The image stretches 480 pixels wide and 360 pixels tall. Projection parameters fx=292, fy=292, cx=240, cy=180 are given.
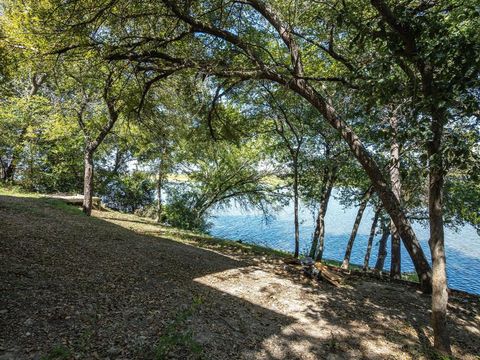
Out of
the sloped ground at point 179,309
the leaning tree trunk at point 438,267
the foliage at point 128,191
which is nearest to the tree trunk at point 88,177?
the sloped ground at point 179,309

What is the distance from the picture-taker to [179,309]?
15.7ft

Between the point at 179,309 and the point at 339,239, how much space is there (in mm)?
29718

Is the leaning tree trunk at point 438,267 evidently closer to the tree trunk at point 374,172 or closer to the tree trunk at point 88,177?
the tree trunk at point 374,172

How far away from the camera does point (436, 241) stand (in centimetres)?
451

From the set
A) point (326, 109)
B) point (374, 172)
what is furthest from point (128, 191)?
point (374, 172)

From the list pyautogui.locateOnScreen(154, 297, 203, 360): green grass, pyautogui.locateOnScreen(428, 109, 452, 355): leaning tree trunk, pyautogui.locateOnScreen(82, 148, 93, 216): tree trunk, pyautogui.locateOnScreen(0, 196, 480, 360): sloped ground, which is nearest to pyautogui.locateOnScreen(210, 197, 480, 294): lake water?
pyautogui.locateOnScreen(82, 148, 93, 216): tree trunk

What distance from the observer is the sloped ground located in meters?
3.64

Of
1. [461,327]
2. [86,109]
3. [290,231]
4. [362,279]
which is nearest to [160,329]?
[461,327]

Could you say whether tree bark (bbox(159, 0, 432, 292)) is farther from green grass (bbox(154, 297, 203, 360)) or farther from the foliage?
the foliage

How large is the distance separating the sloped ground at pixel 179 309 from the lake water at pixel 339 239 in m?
11.8

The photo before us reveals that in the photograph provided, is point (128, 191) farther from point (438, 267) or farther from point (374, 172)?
point (438, 267)

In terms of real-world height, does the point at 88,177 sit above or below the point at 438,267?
above

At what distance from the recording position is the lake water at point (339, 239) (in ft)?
70.2

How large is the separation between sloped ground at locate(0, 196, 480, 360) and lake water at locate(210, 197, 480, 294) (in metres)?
11.8
